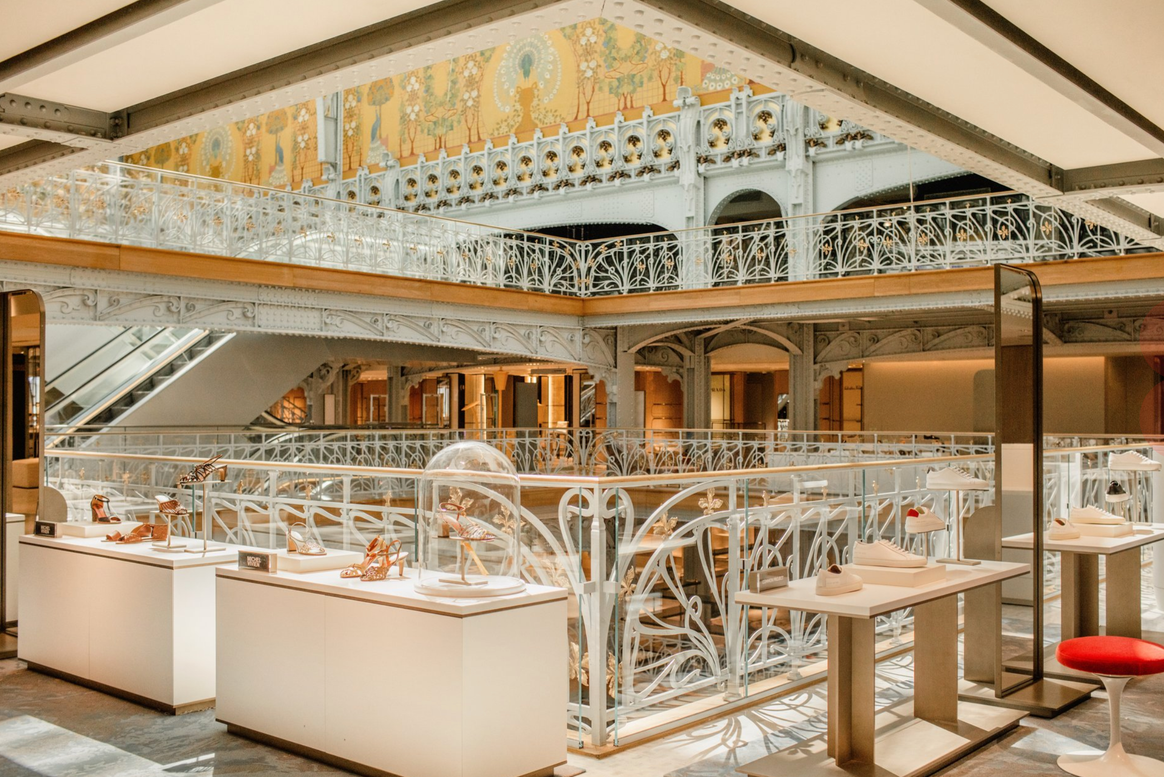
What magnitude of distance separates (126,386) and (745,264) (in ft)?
28.7

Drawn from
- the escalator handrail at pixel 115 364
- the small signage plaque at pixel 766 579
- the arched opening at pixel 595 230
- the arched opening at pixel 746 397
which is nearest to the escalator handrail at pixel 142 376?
the escalator handrail at pixel 115 364

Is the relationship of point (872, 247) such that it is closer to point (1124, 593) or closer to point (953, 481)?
point (1124, 593)

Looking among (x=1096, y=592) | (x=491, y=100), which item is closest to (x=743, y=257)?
(x=491, y=100)

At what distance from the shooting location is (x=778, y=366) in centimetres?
1842

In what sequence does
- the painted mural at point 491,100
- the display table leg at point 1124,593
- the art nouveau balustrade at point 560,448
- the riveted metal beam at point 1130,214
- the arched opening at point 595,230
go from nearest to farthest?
1. the riveted metal beam at point 1130,214
2. the display table leg at point 1124,593
3. the art nouveau balustrade at point 560,448
4. the painted mural at point 491,100
5. the arched opening at point 595,230

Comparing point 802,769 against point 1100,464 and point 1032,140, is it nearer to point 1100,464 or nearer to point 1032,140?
point 1032,140

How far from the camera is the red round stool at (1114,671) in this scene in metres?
3.70

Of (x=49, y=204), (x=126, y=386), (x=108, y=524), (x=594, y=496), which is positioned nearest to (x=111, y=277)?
(x=49, y=204)

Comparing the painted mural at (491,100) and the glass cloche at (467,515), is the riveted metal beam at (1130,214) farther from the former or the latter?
the painted mural at (491,100)

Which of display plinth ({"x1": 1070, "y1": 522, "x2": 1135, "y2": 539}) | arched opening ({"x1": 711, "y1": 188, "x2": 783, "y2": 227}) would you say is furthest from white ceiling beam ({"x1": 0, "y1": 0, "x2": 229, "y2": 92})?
arched opening ({"x1": 711, "y1": 188, "x2": 783, "y2": 227})

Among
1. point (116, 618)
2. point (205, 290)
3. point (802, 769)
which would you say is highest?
point (205, 290)

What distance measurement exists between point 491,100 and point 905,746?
56.7 ft

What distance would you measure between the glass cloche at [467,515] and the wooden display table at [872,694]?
0.98 meters

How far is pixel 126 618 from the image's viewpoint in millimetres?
4777
